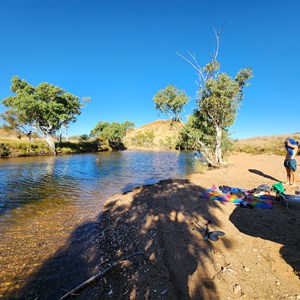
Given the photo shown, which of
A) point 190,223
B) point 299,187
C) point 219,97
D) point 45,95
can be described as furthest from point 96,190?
point 45,95

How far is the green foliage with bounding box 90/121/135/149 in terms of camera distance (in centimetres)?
7441

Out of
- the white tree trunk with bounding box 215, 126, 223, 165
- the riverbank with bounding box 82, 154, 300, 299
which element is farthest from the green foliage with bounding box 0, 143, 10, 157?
the riverbank with bounding box 82, 154, 300, 299

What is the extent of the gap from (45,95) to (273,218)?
44854mm

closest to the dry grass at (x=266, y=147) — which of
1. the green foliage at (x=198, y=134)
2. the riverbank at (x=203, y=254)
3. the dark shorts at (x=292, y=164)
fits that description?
the green foliage at (x=198, y=134)

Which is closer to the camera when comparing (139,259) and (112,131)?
(139,259)

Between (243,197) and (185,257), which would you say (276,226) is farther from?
(185,257)

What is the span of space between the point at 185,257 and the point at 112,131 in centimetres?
7135

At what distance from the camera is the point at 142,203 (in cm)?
875

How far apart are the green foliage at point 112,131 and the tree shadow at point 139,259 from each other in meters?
68.3

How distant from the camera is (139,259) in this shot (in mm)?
4684

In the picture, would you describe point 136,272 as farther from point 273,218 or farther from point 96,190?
point 96,190

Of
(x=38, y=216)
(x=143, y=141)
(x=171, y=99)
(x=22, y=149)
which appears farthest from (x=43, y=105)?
(x=143, y=141)

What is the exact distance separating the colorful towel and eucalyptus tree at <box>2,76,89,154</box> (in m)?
38.0

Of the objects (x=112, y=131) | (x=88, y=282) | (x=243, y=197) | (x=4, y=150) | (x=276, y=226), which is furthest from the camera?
(x=112, y=131)
